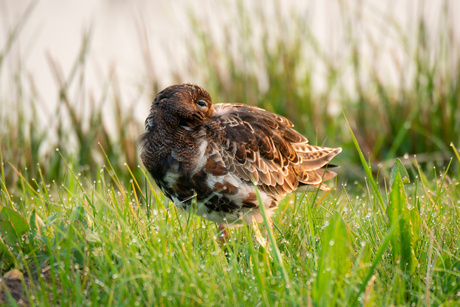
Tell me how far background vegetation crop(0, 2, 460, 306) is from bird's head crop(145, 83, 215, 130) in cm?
53

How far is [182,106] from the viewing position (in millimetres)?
3395

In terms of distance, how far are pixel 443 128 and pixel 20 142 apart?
5.44 meters

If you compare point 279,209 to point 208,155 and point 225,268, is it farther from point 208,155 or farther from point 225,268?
point 225,268

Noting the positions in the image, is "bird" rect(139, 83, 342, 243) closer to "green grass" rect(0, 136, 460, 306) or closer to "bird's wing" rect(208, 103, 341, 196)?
"bird's wing" rect(208, 103, 341, 196)

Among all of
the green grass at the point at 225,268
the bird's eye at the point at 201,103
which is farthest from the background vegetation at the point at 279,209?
the bird's eye at the point at 201,103

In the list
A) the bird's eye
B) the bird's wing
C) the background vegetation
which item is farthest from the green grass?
the bird's eye

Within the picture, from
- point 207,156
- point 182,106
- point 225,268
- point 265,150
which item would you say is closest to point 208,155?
point 207,156

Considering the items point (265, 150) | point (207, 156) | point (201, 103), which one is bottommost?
point (265, 150)

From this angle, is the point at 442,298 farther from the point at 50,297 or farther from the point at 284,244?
the point at 50,297

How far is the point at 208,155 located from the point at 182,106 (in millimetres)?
412

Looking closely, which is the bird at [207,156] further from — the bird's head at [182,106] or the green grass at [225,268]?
the green grass at [225,268]

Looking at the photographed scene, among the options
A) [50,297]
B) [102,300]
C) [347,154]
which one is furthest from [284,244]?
[347,154]

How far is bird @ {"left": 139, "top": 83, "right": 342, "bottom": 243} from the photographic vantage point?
3342 millimetres

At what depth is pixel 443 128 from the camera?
6.07m
